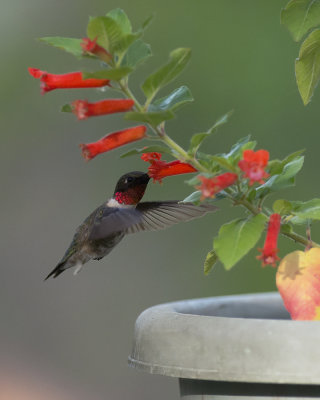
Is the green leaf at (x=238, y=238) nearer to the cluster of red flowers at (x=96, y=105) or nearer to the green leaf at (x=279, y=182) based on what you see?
the green leaf at (x=279, y=182)

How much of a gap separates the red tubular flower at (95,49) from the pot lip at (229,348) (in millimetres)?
608

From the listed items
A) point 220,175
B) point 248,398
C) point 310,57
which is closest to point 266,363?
point 248,398

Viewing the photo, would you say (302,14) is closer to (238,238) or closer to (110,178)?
(238,238)

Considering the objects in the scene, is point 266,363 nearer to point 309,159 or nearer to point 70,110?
point 70,110

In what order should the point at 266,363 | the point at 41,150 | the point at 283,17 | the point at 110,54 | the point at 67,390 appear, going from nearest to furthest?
the point at 266,363, the point at 110,54, the point at 283,17, the point at 67,390, the point at 41,150

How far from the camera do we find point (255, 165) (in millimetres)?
1533

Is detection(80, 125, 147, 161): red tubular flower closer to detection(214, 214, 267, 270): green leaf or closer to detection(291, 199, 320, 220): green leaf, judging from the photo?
detection(214, 214, 267, 270): green leaf

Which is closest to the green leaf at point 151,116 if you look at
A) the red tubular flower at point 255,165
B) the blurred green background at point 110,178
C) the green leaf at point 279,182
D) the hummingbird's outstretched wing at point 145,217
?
the red tubular flower at point 255,165

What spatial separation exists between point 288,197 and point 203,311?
397 centimetres

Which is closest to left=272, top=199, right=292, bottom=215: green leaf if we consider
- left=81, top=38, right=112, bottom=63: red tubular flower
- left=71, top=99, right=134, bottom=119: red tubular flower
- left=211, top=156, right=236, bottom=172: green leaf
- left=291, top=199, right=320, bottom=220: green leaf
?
left=291, top=199, right=320, bottom=220: green leaf

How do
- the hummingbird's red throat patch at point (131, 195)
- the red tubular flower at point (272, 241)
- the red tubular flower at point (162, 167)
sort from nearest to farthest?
the red tubular flower at point (272, 241)
the red tubular flower at point (162, 167)
the hummingbird's red throat patch at point (131, 195)

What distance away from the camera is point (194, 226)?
643 cm

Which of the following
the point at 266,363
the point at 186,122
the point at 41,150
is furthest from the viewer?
the point at 41,150

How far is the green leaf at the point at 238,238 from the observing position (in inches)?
59.5
